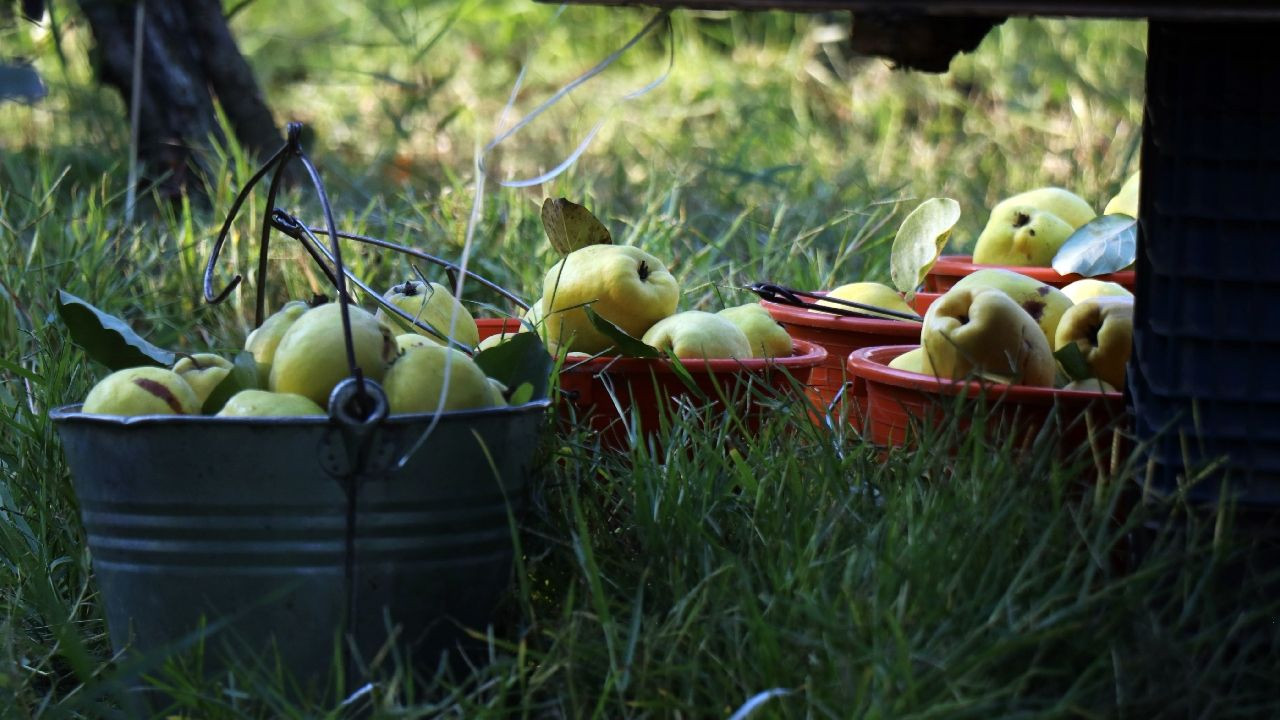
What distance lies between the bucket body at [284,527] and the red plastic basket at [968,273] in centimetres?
110

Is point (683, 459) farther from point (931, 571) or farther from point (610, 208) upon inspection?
point (610, 208)

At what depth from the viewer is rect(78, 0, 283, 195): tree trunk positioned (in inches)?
142

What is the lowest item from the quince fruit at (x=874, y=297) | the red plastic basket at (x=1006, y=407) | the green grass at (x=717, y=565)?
the green grass at (x=717, y=565)

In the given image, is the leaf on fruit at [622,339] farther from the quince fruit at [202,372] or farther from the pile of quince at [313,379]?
the quince fruit at [202,372]

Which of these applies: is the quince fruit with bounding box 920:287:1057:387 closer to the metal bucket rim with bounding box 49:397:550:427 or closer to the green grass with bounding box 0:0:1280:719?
the green grass with bounding box 0:0:1280:719

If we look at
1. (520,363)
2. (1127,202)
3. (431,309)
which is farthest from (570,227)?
(1127,202)

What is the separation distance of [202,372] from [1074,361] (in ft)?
3.32

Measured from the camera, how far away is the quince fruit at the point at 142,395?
4.48ft

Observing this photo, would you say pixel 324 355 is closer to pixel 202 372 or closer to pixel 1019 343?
pixel 202 372

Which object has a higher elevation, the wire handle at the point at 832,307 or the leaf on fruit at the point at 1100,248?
the leaf on fruit at the point at 1100,248

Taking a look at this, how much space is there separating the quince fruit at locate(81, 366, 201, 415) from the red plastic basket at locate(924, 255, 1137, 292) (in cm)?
130

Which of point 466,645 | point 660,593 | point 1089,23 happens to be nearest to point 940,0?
point 660,593

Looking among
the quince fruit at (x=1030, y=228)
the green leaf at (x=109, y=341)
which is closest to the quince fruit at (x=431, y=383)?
the green leaf at (x=109, y=341)

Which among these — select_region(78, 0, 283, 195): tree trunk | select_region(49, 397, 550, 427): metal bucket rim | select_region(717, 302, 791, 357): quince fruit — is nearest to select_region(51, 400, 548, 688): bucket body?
select_region(49, 397, 550, 427): metal bucket rim
